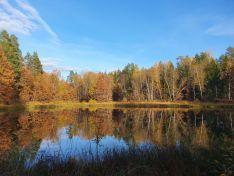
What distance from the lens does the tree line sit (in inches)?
2197

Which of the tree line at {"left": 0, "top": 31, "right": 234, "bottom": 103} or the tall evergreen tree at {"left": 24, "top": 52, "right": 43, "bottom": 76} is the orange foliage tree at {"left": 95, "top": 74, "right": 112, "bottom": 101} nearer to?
the tree line at {"left": 0, "top": 31, "right": 234, "bottom": 103}

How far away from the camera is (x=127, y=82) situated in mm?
94625

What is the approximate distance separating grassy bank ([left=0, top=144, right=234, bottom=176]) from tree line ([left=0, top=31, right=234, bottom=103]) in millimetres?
40601

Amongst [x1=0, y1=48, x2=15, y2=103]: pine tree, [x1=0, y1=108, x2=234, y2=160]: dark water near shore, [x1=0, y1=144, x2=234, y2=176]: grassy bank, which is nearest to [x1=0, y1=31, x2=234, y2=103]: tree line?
[x1=0, y1=48, x2=15, y2=103]: pine tree

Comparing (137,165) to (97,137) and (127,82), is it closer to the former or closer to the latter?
(97,137)

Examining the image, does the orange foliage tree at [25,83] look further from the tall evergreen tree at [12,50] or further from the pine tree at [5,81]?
the pine tree at [5,81]

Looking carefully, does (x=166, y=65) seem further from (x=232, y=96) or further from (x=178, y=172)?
(x=178, y=172)

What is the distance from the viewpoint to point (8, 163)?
7066mm

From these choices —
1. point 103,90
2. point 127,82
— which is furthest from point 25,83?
point 127,82

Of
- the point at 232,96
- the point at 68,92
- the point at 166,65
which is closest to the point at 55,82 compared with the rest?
the point at 68,92

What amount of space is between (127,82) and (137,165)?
288 ft

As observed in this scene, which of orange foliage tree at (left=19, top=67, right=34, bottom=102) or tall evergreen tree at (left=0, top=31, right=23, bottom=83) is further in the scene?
tall evergreen tree at (left=0, top=31, right=23, bottom=83)

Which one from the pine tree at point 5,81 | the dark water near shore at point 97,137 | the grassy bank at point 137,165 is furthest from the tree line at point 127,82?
the grassy bank at point 137,165

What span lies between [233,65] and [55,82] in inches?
2091
